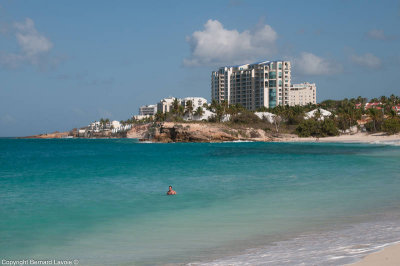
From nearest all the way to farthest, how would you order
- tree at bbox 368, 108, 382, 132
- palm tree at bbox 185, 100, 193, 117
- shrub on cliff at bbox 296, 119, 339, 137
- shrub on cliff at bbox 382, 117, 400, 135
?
shrub on cliff at bbox 382, 117, 400, 135
tree at bbox 368, 108, 382, 132
shrub on cliff at bbox 296, 119, 339, 137
palm tree at bbox 185, 100, 193, 117

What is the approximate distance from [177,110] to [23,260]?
112 m

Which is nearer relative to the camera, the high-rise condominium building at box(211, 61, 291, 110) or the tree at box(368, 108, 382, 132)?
the tree at box(368, 108, 382, 132)

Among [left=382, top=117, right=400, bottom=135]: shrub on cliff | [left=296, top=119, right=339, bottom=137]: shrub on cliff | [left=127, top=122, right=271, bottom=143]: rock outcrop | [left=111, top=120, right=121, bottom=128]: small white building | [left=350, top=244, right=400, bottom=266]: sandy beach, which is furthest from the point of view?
[left=111, top=120, right=121, bottom=128]: small white building

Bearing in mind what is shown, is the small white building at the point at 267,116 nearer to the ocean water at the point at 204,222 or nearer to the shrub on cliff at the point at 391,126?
the shrub on cliff at the point at 391,126

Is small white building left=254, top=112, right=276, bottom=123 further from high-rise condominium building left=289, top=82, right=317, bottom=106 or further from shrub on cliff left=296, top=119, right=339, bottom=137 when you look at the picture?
high-rise condominium building left=289, top=82, right=317, bottom=106

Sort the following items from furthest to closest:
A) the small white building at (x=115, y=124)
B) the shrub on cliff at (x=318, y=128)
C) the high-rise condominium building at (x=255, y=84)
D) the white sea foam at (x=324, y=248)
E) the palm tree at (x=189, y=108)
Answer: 1. the small white building at (x=115, y=124)
2. the high-rise condominium building at (x=255, y=84)
3. the palm tree at (x=189, y=108)
4. the shrub on cliff at (x=318, y=128)
5. the white sea foam at (x=324, y=248)

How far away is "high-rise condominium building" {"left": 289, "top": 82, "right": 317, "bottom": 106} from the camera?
7195 inches

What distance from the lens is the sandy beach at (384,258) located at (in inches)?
251

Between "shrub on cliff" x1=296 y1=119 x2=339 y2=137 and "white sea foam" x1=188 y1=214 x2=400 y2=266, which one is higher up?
"shrub on cliff" x1=296 y1=119 x2=339 y2=137

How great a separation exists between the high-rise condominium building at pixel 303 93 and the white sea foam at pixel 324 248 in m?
177

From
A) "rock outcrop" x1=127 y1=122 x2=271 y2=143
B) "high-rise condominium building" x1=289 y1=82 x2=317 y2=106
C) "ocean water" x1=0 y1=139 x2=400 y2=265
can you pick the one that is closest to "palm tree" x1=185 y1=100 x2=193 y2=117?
"rock outcrop" x1=127 y1=122 x2=271 y2=143

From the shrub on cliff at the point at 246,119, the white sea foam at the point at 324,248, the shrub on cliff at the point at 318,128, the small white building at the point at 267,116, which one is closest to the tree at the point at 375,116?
the shrub on cliff at the point at 318,128

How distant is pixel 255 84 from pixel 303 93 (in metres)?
43.1

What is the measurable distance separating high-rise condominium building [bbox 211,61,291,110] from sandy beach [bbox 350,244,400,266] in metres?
142
